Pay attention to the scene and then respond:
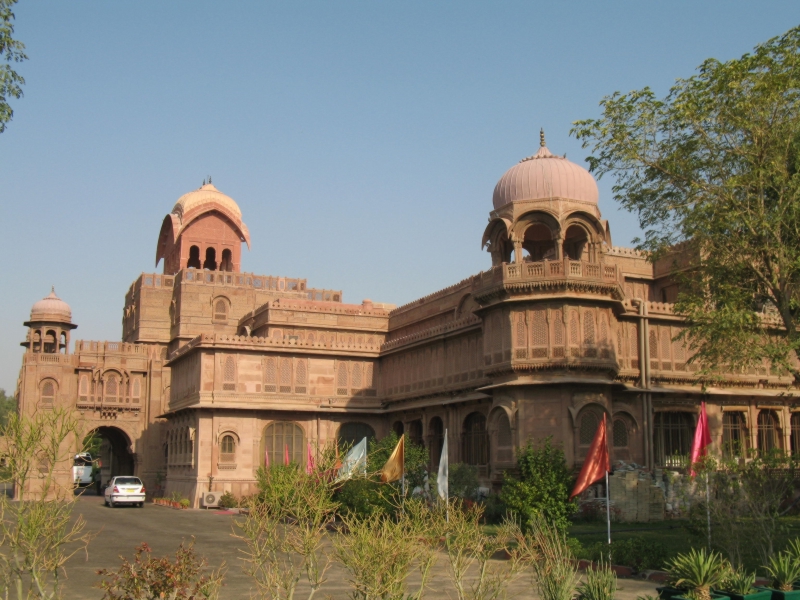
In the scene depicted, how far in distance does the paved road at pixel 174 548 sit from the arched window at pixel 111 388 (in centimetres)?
1317

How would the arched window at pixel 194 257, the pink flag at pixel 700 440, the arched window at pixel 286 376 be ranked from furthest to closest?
1. the arched window at pixel 194 257
2. the arched window at pixel 286 376
3. the pink flag at pixel 700 440

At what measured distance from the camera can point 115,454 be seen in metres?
59.5

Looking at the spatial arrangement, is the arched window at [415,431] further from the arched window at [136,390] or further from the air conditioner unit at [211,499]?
the arched window at [136,390]

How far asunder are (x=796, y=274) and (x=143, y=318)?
41371 millimetres

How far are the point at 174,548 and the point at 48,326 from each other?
122 feet

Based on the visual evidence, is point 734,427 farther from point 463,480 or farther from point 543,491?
point 543,491

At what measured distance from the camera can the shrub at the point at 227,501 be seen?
38481 millimetres

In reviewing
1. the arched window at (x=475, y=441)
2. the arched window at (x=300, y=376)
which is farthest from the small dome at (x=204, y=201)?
the arched window at (x=475, y=441)

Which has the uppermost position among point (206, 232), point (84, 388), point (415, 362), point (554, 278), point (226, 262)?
point (206, 232)

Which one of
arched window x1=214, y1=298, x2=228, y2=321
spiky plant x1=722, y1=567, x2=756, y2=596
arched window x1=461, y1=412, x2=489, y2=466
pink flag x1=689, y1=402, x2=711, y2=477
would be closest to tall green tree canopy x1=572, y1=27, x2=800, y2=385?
pink flag x1=689, y1=402, x2=711, y2=477

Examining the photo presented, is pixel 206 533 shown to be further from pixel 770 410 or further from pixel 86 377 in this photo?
pixel 86 377

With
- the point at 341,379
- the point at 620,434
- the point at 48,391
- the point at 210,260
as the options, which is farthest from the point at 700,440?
the point at 210,260

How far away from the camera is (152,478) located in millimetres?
52094

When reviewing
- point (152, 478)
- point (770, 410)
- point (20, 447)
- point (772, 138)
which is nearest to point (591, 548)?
point (772, 138)
